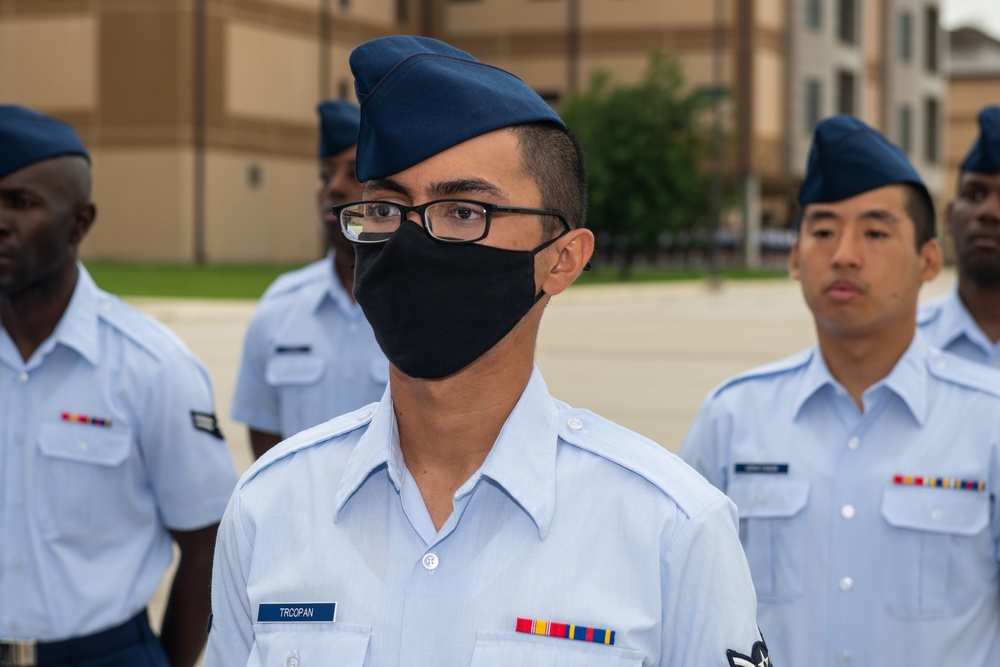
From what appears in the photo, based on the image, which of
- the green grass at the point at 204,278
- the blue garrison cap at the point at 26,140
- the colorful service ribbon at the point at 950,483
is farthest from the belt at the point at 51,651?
the green grass at the point at 204,278

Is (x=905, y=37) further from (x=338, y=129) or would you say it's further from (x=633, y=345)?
(x=338, y=129)

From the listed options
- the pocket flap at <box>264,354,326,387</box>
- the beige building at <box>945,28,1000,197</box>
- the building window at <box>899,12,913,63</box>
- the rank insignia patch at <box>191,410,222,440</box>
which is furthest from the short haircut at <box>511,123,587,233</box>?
the beige building at <box>945,28,1000,197</box>

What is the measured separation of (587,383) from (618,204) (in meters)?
28.7

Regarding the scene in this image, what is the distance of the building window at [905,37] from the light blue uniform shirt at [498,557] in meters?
60.9

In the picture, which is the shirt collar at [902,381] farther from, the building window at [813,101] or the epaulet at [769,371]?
the building window at [813,101]

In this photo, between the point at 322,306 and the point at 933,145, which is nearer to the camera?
the point at 322,306

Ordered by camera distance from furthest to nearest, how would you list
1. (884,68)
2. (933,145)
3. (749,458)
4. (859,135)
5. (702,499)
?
(933,145) → (884,68) → (859,135) → (749,458) → (702,499)

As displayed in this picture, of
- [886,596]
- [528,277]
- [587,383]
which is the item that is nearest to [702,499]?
[528,277]

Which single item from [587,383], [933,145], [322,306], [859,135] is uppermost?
[933,145]

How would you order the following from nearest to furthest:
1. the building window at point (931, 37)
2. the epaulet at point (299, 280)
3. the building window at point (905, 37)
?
the epaulet at point (299, 280) < the building window at point (905, 37) < the building window at point (931, 37)

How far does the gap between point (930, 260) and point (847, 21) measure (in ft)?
175

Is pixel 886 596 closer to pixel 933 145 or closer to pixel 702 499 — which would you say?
Result: pixel 702 499

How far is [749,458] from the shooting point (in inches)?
142

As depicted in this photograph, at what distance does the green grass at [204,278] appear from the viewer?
25375 millimetres
